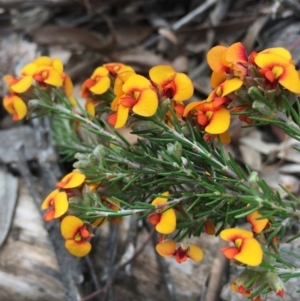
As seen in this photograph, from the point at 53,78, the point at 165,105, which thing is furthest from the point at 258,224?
the point at 53,78

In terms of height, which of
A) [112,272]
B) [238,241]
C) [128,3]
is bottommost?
[112,272]

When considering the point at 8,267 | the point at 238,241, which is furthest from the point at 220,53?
the point at 8,267

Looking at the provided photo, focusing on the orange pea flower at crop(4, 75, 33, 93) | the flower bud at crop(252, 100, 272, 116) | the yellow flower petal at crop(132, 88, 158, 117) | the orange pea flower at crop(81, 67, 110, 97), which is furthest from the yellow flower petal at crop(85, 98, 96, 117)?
the flower bud at crop(252, 100, 272, 116)

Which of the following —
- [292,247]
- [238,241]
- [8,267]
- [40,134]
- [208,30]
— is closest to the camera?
[238,241]

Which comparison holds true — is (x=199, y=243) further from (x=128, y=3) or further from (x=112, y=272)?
(x=128, y=3)

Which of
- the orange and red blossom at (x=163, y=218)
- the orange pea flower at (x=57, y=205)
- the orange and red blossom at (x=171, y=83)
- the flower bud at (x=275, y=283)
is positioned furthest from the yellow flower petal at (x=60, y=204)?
the flower bud at (x=275, y=283)

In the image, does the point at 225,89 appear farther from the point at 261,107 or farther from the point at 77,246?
the point at 77,246
